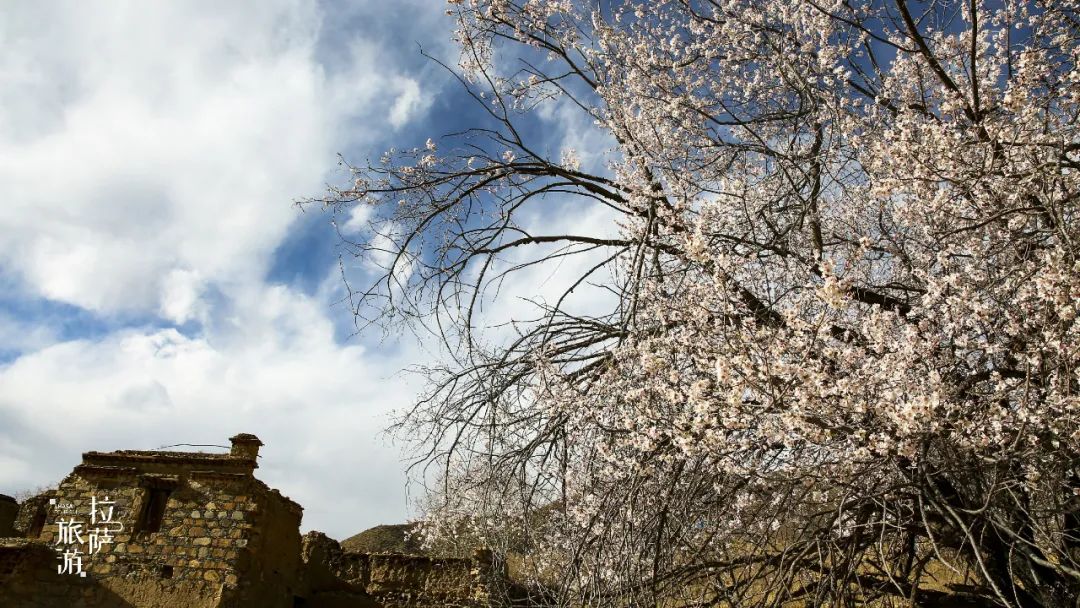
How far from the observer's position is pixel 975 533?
498cm

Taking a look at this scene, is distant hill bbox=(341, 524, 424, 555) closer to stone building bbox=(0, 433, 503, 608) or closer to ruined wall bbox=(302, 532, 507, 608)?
ruined wall bbox=(302, 532, 507, 608)

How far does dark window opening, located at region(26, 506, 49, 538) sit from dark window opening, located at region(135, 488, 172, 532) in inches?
97.9

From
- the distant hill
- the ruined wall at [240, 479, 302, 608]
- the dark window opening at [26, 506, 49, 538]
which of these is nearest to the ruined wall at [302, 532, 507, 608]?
the ruined wall at [240, 479, 302, 608]

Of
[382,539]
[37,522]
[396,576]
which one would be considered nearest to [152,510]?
[37,522]

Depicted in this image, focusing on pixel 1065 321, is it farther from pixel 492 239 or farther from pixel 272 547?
pixel 272 547

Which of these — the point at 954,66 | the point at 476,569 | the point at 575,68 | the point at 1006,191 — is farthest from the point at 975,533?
the point at 476,569

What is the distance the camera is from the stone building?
10.5 metres

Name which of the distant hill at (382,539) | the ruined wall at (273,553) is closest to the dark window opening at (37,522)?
the ruined wall at (273,553)

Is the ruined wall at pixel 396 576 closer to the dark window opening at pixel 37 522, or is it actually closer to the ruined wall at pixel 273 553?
the ruined wall at pixel 273 553

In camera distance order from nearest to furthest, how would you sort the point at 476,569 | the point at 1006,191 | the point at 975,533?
1. the point at 1006,191
2. the point at 975,533
3. the point at 476,569

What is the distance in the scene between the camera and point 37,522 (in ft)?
40.3

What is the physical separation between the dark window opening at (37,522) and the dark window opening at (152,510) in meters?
2.49

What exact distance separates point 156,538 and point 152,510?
25.0 inches

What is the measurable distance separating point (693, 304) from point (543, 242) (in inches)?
111
